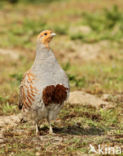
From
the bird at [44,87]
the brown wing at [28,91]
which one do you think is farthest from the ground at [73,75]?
the brown wing at [28,91]

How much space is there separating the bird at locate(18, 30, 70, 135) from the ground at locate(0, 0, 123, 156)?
315 mm

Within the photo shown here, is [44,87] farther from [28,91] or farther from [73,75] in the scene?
[73,75]

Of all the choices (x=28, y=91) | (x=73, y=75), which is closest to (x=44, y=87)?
(x=28, y=91)

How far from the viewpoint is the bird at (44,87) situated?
4.75 m

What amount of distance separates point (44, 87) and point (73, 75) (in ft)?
11.1

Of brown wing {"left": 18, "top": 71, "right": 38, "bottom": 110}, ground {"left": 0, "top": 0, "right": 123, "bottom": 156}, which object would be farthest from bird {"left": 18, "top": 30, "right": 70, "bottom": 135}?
ground {"left": 0, "top": 0, "right": 123, "bottom": 156}

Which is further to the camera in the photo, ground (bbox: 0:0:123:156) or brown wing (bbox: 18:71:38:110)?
brown wing (bbox: 18:71:38:110)

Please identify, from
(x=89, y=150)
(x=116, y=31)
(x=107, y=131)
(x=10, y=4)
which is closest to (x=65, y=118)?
(x=107, y=131)

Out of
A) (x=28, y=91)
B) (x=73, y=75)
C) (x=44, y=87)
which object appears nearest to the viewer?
(x=44, y=87)

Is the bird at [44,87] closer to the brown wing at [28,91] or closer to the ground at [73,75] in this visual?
the brown wing at [28,91]

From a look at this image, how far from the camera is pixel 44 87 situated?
4.73 m

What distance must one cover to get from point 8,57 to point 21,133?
18.7ft

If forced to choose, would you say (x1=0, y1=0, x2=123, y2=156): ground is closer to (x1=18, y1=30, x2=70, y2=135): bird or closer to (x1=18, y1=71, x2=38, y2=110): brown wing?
(x1=18, y1=30, x2=70, y2=135): bird

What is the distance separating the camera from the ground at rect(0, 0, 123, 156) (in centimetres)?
467
